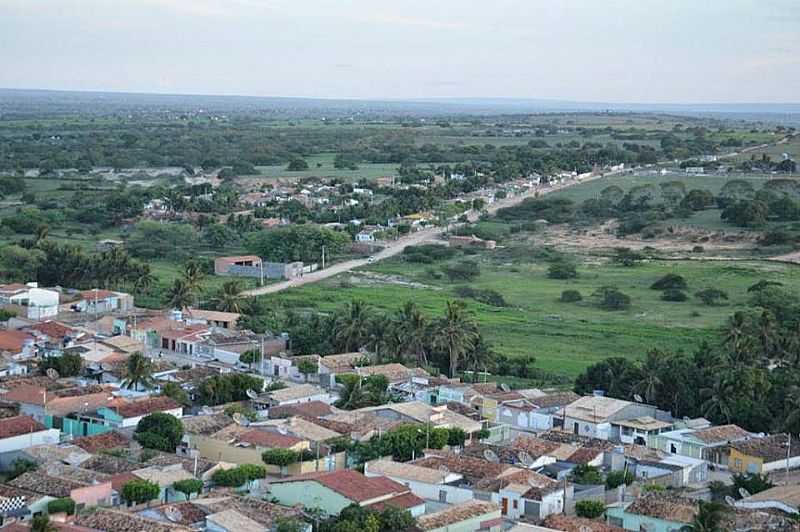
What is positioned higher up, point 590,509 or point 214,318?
point 590,509

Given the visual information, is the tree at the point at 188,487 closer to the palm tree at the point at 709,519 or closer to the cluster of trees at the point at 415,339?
the palm tree at the point at 709,519

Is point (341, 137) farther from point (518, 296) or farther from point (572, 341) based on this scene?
point (572, 341)

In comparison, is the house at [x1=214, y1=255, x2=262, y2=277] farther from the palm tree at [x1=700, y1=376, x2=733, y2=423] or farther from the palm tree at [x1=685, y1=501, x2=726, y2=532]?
the palm tree at [x1=685, y1=501, x2=726, y2=532]

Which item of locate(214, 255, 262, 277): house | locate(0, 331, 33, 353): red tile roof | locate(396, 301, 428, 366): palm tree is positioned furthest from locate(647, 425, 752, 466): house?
locate(214, 255, 262, 277): house

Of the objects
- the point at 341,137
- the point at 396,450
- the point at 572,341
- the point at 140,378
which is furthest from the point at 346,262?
the point at 341,137

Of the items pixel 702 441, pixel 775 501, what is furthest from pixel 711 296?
pixel 775 501

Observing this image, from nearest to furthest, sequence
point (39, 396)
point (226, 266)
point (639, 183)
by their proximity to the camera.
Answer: point (39, 396)
point (226, 266)
point (639, 183)

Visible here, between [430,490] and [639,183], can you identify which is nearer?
[430,490]

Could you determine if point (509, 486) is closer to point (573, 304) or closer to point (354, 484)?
point (354, 484)
